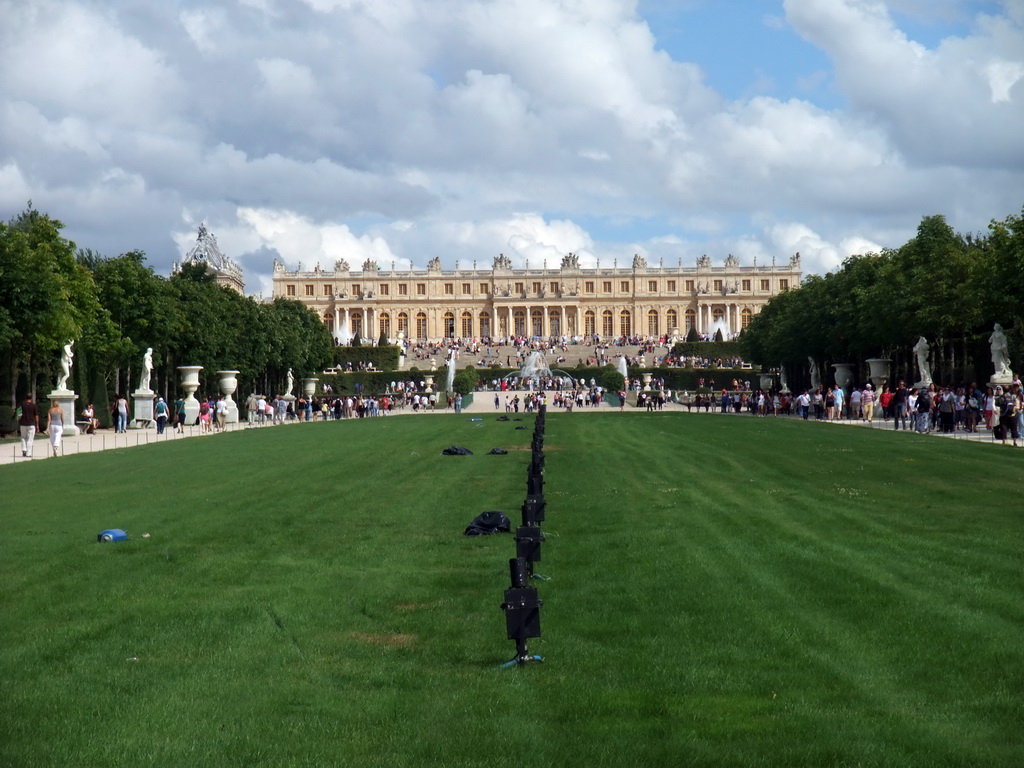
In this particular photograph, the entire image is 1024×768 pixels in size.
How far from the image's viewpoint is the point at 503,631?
7.11 meters

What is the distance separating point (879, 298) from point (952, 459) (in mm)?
25569

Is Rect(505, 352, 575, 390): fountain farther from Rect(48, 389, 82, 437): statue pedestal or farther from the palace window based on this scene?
Rect(48, 389, 82, 437): statue pedestal

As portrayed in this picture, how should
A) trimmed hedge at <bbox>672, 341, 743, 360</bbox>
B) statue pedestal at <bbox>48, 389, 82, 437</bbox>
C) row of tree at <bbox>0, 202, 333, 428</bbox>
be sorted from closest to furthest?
row of tree at <bbox>0, 202, 333, 428</bbox>
statue pedestal at <bbox>48, 389, 82, 437</bbox>
trimmed hedge at <bbox>672, 341, 743, 360</bbox>

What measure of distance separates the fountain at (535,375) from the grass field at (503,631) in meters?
63.3

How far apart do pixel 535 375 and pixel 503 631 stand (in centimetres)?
8131

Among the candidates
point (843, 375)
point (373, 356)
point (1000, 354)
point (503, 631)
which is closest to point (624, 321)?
point (373, 356)

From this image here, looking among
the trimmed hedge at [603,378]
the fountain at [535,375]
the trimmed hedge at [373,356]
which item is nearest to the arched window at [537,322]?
the fountain at [535,375]

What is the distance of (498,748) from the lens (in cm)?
495

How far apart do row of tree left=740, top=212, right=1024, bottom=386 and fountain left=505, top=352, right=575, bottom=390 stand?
2246 cm

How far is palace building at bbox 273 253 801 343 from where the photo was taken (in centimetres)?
13988

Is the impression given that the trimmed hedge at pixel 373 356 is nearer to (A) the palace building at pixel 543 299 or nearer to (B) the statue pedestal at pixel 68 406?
(A) the palace building at pixel 543 299

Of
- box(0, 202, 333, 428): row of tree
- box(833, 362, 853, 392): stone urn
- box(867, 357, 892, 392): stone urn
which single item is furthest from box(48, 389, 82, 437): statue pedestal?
box(833, 362, 853, 392): stone urn

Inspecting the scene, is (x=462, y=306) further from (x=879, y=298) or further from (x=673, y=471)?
(x=673, y=471)

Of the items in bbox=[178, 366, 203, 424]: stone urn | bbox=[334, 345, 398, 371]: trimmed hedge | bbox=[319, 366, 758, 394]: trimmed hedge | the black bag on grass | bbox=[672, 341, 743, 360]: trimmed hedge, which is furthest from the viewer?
bbox=[672, 341, 743, 360]: trimmed hedge
